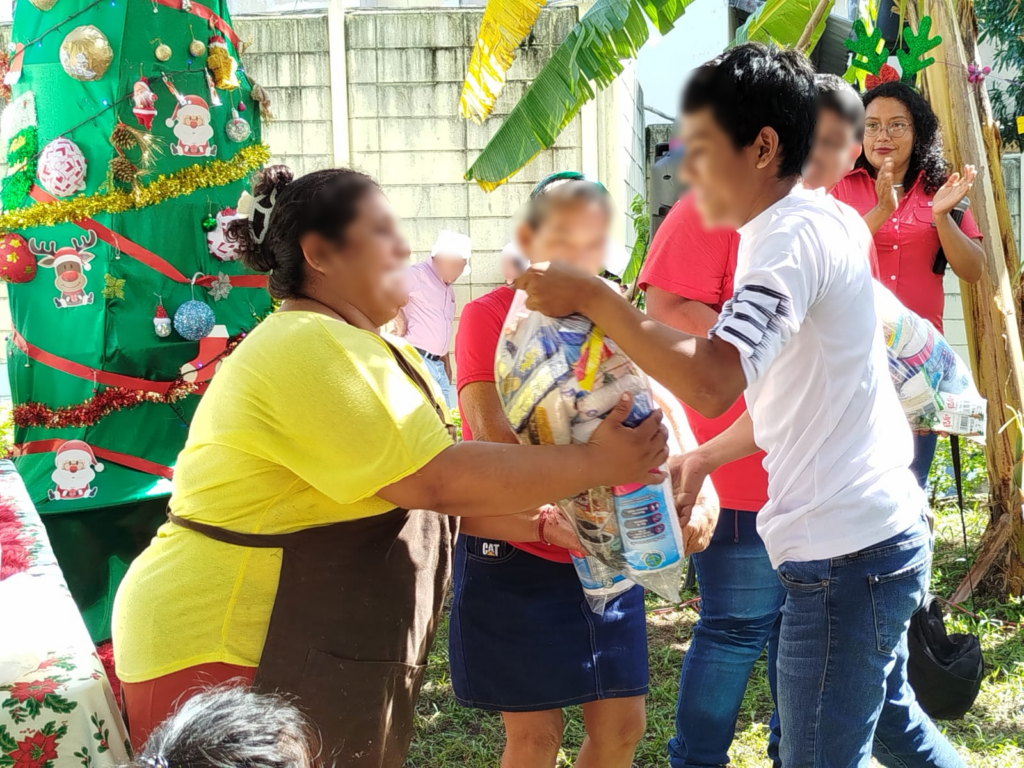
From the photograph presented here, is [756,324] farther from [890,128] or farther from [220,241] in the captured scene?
[220,241]

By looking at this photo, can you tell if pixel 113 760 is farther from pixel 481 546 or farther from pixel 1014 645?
pixel 1014 645

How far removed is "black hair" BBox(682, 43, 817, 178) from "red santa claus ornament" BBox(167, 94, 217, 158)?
92.2 inches

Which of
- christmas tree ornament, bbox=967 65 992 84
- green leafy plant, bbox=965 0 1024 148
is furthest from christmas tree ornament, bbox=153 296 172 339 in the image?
green leafy plant, bbox=965 0 1024 148

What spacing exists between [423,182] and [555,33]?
5.59ft

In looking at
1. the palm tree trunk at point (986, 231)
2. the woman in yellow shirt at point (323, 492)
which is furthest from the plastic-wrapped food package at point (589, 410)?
the palm tree trunk at point (986, 231)

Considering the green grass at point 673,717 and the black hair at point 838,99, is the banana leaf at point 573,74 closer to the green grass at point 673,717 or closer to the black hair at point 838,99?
the black hair at point 838,99

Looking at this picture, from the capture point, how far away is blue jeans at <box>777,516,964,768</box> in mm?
1743

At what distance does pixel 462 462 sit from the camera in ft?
5.11

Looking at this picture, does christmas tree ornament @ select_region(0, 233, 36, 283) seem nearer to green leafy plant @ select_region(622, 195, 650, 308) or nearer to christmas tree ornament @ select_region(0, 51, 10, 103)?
christmas tree ornament @ select_region(0, 51, 10, 103)

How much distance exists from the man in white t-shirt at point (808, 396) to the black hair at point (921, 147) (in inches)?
76.6

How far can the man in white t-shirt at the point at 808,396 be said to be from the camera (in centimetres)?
154

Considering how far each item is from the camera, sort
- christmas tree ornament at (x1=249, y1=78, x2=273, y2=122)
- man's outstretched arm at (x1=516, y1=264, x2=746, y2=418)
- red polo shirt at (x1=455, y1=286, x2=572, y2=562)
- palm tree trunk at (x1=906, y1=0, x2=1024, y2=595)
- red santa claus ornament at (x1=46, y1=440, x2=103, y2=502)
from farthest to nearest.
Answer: palm tree trunk at (x1=906, y1=0, x2=1024, y2=595) < christmas tree ornament at (x1=249, y1=78, x2=273, y2=122) < red santa claus ornament at (x1=46, y1=440, x2=103, y2=502) < red polo shirt at (x1=455, y1=286, x2=572, y2=562) < man's outstretched arm at (x1=516, y1=264, x2=746, y2=418)

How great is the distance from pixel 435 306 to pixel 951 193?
12.2 ft

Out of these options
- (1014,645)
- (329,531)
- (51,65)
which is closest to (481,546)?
(329,531)
